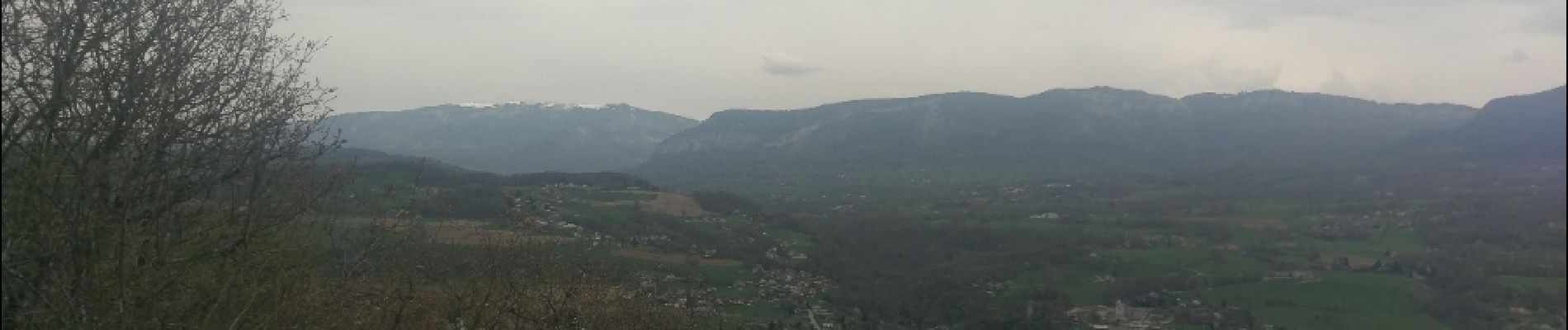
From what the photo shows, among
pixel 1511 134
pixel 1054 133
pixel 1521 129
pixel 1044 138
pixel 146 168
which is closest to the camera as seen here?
pixel 146 168

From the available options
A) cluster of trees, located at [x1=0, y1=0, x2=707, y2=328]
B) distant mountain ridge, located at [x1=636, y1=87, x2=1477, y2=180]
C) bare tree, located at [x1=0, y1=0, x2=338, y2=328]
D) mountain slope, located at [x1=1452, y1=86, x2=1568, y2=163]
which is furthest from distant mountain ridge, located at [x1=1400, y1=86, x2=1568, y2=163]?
distant mountain ridge, located at [x1=636, y1=87, x2=1477, y2=180]

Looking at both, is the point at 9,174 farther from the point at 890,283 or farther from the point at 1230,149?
the point at 1230,149

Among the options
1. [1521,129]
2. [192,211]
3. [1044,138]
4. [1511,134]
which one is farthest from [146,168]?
[1044,138]

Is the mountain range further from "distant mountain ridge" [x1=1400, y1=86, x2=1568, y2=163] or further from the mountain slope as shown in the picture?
the mountain slope

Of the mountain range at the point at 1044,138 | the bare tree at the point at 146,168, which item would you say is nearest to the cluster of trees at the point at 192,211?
the bare tree at the point at 146,168

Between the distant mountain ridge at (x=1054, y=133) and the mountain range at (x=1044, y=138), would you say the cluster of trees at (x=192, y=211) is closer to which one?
the mountain range at (x=1044, y=138)

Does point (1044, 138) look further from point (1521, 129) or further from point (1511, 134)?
point (1521, 129)
